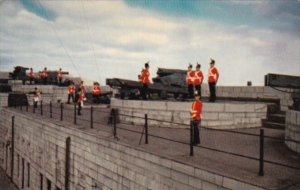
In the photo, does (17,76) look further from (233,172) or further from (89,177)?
(233,172)

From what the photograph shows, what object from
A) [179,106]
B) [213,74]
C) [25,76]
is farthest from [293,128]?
[25,76]

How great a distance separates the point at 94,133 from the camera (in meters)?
10.2

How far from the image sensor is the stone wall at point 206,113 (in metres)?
11.6

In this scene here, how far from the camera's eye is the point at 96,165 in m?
9.77

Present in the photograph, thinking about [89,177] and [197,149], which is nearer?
[197,149]

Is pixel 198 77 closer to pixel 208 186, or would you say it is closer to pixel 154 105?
pixel 154 105

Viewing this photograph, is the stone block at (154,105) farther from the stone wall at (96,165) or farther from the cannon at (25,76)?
the cannon at (25,76)

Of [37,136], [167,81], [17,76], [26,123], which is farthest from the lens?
[17,76]

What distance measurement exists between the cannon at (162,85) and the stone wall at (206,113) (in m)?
2.98

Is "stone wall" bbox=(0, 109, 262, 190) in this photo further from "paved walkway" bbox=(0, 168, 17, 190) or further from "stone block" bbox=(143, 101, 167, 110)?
"stone block" bbox=(143, 101, 167, 110)

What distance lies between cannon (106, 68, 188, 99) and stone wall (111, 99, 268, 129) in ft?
9.78

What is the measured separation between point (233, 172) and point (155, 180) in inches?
81.9

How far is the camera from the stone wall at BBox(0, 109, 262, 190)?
6.33m

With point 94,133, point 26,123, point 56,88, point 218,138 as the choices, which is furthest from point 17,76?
point 218,138
